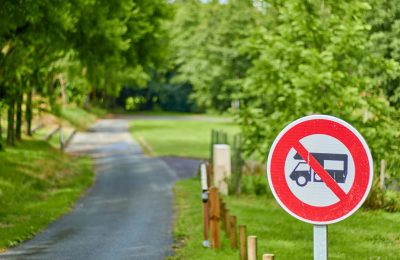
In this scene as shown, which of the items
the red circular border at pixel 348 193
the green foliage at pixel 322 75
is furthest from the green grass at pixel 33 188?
the red circular border at pixel 348 193

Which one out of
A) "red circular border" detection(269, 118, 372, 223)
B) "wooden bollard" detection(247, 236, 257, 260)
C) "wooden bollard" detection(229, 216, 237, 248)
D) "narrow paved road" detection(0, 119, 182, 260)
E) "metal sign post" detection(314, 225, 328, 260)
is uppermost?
"red circular border" detection(269, 118, 372, 223)

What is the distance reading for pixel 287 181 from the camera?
13.4ft

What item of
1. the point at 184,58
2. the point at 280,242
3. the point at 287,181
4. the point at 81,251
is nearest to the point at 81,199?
the point at 81,251

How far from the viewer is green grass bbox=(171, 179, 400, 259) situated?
10.2 m

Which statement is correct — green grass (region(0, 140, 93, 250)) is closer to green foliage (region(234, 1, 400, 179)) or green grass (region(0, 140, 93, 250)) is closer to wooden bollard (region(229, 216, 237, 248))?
wooden bollard (region(229, 216, 237, 248))

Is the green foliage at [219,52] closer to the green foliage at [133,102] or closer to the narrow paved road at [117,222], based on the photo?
the green foliage at [133,102]

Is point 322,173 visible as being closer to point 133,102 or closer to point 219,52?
point 219,52

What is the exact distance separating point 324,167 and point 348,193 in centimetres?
20

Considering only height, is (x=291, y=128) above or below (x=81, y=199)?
above

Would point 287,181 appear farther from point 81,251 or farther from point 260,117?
point 260,117

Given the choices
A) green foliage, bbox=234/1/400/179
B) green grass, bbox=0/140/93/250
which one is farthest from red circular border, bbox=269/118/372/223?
green foliage, bbox=234/1/400/179

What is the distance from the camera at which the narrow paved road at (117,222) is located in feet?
38.6

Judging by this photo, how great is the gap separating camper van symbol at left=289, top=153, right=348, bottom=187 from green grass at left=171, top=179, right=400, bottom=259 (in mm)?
5923

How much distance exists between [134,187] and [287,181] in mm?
20065
